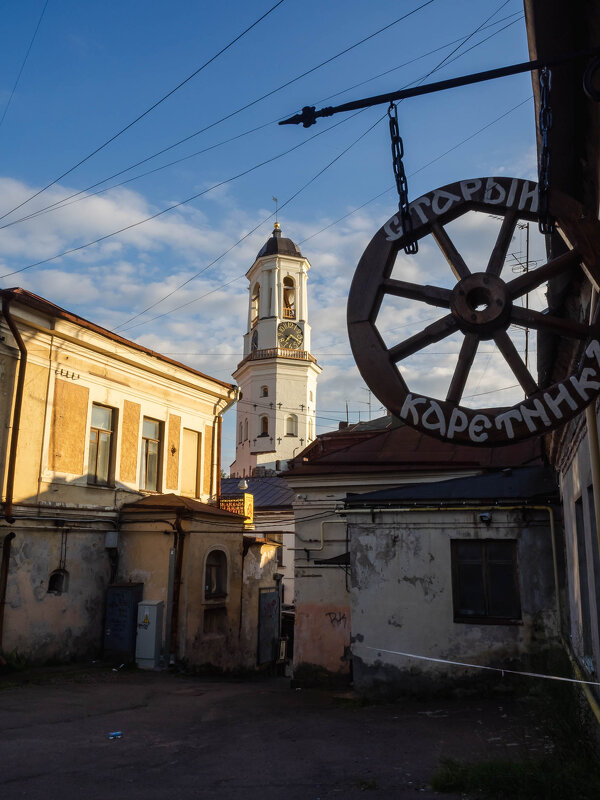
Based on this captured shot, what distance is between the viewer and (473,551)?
10.8 meters

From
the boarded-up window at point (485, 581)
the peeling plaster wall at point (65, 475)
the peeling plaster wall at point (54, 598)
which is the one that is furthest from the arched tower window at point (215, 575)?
the boarded-up window at point (485, 581)

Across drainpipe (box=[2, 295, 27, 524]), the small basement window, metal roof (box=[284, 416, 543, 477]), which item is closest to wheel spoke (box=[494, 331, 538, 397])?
metal roof (box=[284, 416, 543, 477])

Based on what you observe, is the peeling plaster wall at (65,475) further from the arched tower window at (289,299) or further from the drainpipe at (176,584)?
the arched tower window at (289,299)

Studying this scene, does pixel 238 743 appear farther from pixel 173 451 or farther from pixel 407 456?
pixel 173 451

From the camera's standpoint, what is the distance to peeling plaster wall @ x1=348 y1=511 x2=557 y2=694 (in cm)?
1019

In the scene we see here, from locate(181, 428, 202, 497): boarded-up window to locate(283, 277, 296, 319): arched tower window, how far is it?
93.3ft

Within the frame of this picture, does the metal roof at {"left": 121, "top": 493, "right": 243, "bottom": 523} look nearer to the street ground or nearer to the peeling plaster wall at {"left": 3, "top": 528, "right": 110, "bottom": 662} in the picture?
Result: the peeling plaster wall at {"left": 3, "top": 528, "right": 110, "bottom": 662}

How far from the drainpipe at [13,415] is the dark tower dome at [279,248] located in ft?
110

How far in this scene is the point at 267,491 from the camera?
38.3m

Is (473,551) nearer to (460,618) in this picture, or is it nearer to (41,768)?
(460,618)

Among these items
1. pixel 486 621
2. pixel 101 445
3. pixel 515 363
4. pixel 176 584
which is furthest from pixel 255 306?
pixel 515 363

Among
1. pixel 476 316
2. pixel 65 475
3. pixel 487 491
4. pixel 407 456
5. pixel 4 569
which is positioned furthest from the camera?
pixel 407 456

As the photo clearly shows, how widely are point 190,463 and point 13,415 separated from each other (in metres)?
6.95

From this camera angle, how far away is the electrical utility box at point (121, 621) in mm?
15281
